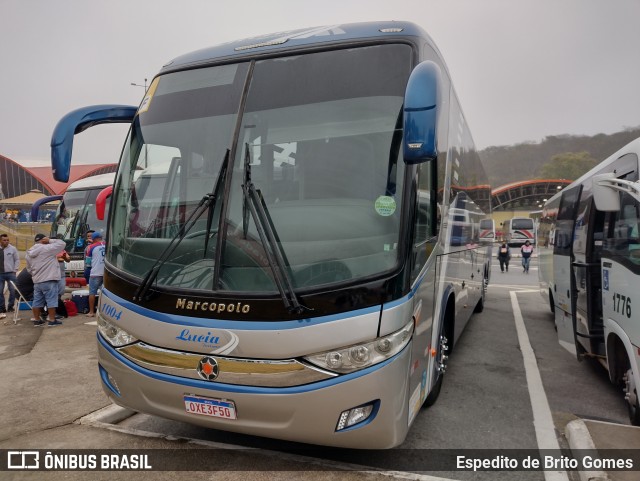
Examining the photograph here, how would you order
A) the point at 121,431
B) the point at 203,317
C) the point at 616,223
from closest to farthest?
the point at 203,317 → the point at 121,431 → the point at 616,223

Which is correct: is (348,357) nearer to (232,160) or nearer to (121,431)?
(232,160)

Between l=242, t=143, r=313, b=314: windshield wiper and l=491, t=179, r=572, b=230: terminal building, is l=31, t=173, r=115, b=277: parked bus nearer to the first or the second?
l=242, t=143, r=313, b=314: windshield wiper

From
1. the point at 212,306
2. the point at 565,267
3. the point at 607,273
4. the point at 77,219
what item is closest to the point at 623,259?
the point at 607,273

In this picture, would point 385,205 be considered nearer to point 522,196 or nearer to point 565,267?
point 565,267

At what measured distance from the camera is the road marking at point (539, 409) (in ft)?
12.4

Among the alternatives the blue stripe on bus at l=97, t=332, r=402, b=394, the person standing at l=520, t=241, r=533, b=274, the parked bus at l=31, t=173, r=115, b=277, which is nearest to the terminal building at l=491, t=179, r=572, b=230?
the person standing at l=520, t=241, r=533, b=274

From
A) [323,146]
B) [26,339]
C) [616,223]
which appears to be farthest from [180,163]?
[26,339]

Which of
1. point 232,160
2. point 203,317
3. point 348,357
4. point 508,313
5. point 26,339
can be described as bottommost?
point 508,313

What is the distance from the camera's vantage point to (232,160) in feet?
10.8

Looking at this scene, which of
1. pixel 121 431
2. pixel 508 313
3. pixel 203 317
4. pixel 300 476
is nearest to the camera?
pixel 203 317

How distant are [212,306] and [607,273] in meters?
3.95

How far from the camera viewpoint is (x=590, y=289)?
5312mm

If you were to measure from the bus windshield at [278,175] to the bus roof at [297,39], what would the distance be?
0.43 ft

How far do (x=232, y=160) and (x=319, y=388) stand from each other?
1646 mm
